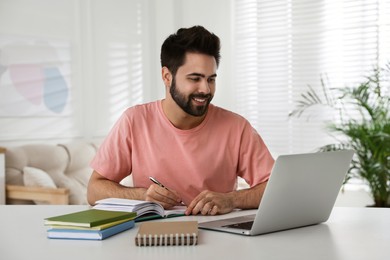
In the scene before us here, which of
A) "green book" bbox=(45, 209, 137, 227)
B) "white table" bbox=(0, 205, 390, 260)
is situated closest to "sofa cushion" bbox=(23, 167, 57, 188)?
"white table" bbox=(0, 205, 390, 260)

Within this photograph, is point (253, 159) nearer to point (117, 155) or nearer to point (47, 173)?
point (117, 155)

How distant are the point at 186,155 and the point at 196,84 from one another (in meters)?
0.30

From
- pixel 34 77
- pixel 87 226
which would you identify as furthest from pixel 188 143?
pixel 34 77

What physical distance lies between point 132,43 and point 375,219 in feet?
14.5

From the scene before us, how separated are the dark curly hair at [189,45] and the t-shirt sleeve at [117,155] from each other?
32 cm

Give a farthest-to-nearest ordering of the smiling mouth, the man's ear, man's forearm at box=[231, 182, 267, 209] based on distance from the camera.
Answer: the man's ear < the smiling mouth < man's forearm at box=[231, 182, 267, 209]

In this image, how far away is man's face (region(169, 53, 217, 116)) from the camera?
2588mm

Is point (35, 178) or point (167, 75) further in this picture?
point (35, 178)

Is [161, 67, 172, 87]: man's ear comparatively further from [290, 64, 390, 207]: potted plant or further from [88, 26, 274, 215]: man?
[290, 64, 390, 207]: potted plant

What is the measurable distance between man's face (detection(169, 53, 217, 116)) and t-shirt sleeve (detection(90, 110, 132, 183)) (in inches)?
10.1

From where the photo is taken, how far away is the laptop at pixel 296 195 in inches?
68.8

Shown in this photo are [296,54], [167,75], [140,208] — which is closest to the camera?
[140,208]

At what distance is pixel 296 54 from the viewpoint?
18.7 feet

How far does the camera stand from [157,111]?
2.74m
